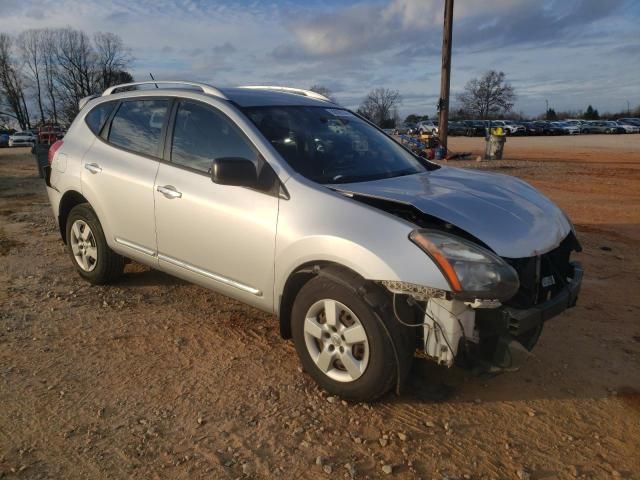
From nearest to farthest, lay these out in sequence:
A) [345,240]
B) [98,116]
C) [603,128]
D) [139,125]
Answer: [345,240] < [139,125] < [98,116] < [603,128]

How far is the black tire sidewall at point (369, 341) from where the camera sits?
303 cm

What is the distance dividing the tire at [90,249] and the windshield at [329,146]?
6.62 ft

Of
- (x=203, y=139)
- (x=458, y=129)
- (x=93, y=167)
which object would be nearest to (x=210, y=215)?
(x=203, y=139)

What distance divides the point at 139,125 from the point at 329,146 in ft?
5.64

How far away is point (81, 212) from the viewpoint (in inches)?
200

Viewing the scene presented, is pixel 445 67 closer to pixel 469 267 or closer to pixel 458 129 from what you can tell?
pixel 469 267

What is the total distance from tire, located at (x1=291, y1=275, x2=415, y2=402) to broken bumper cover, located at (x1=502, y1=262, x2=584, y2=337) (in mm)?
542

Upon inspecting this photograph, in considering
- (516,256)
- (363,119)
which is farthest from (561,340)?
(363,119)

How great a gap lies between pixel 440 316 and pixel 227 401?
1388mm

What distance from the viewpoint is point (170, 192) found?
161 inches

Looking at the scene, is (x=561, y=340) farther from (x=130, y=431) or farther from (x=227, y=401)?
(x=130, y=431)

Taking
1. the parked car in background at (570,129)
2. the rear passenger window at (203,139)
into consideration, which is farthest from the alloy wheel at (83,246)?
the parked car in background at (570,129)

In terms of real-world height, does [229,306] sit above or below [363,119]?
below

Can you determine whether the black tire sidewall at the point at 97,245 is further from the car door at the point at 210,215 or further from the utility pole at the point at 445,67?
the utility pole at the point at 445,67
